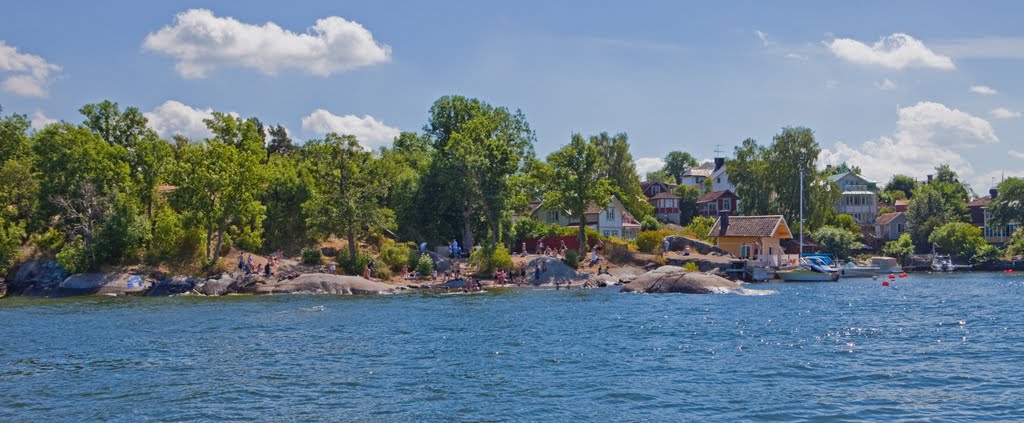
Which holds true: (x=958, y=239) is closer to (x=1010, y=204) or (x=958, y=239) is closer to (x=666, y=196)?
(x=1010, y=204)

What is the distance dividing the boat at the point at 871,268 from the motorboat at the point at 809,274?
314 centimetres

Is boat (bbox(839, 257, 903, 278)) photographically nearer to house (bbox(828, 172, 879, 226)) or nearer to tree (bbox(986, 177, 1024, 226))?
tree (bbox(986, 177, 1024, 226))

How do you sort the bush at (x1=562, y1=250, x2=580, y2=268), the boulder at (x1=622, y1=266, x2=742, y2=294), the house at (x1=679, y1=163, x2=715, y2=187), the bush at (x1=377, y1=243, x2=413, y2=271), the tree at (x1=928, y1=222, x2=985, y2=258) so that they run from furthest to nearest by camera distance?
the house at (x1=679, y1=163, x2=715, y2=187), the tree at (x1=928, y1=222, x2=985, y2=258), the bush at (x1=562, y1=250, x2=580, y2=268), the bush at (x1=377, y1=243, x2=413, y2=271), the boulder at (x1=622, y1=266, x2=742, y2=294)

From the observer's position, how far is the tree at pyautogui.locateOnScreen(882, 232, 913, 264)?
100438 mm

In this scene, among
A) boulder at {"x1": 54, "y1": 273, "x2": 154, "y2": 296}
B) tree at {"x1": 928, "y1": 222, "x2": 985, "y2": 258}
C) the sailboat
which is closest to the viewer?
boulder at {"x1": 54, "y1": 273, "x2": 154, "y2": 296}

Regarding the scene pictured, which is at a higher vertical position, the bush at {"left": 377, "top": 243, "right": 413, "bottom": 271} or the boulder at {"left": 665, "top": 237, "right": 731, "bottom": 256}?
the boulder at {"left": 665, "top": 237, "right": 731, "bottom": 256}

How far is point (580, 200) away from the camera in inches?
2741

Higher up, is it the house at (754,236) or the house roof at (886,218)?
the house roof at (886,218)

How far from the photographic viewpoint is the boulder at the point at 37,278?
186 ft

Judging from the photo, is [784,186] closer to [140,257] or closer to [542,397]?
[140,257]

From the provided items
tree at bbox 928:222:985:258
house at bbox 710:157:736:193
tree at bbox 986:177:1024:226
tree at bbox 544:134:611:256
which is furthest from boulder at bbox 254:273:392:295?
house at bbox 710:157:736:193

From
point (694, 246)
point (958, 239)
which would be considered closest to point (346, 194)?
point (694, 246)

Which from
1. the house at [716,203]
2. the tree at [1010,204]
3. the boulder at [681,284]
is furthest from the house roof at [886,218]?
the boulder at [681,284]

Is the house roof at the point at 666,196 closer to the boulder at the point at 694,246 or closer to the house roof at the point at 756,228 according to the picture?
the house roof at the point at 756,228
